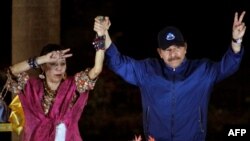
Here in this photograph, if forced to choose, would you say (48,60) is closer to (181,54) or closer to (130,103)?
(181,54)

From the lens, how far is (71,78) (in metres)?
5.86

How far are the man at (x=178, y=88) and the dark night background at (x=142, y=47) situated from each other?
192 inches

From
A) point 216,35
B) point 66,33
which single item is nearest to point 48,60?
point 66,33

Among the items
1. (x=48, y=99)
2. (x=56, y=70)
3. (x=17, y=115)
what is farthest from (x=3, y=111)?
(x=56, y=70)

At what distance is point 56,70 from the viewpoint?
5.75 m

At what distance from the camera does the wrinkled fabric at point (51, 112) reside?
5801 millimetres

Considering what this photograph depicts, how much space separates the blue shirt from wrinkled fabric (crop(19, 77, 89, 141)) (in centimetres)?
51

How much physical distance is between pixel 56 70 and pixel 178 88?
110 cm

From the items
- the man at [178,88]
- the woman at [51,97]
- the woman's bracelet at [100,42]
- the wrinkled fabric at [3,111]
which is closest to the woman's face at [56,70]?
the woman at [51,97]

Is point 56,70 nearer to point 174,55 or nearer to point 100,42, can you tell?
point 100,42

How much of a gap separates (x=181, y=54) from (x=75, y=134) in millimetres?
1215
